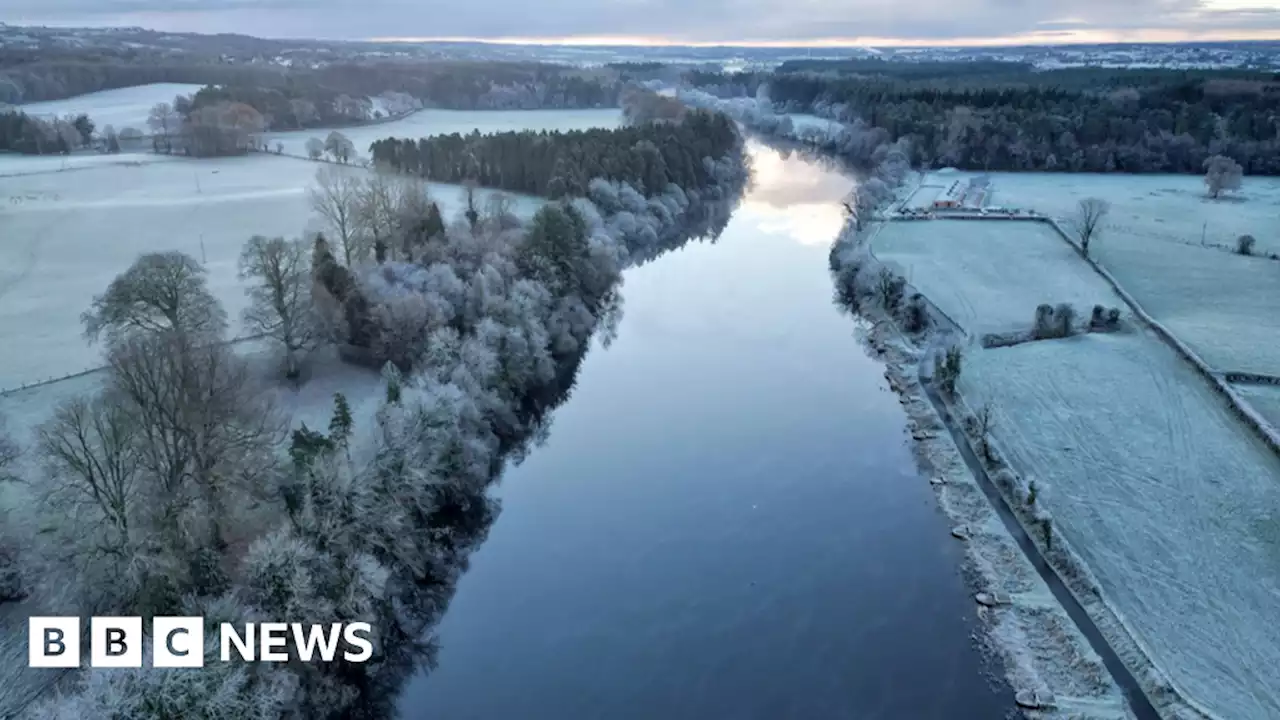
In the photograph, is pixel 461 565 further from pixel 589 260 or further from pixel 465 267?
pixel 589 260

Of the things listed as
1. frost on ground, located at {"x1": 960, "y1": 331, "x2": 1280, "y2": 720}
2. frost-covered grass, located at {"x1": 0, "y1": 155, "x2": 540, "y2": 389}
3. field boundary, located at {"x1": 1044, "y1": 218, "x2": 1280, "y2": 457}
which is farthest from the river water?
frost-covered grass, located at {"x1": 0, "y1": 155, "x2": 540, "y2": 389}

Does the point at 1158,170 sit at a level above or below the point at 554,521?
above

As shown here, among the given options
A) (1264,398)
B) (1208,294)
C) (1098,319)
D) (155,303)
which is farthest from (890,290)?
(155,303)

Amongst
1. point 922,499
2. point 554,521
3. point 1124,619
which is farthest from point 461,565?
point 1124,619

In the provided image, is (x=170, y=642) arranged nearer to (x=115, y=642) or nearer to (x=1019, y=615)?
(x=115, y=642)

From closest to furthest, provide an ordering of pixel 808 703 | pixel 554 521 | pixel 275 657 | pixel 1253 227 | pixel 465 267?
pixel 275 657
pixel 808 703
pixel 554 521
pixel 465 267
pixel 1253 227

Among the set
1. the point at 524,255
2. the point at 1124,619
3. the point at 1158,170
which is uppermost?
the point at 1158,170

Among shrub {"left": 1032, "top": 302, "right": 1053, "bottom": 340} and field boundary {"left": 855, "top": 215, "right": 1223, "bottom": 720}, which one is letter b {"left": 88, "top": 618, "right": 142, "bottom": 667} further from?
shrub {"left": 1032, "top": 302, "right": 1053, "bottom": 340}

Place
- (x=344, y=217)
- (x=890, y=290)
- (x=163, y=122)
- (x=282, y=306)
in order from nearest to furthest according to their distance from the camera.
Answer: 1. (x=282, y=306)
2. (x=344, y=217)
3. (x=890, y=290)
4. (x=163, y=122)
